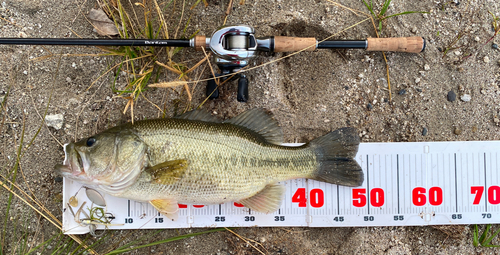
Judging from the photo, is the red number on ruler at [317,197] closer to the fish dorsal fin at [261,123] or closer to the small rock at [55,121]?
the fish dorsal fin at [261,123]

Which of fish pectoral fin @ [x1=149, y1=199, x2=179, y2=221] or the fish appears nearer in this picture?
the fish

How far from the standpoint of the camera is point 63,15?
2896 millimetres

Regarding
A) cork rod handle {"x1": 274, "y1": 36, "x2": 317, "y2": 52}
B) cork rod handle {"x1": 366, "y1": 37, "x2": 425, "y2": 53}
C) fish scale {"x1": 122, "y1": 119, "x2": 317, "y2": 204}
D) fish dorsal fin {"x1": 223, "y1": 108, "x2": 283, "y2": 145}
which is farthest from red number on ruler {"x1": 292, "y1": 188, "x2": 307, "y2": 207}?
cork rod handle {"x1": 366, "y1": 37, "x2": 425, "y2": 53}

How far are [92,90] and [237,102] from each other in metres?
1.34

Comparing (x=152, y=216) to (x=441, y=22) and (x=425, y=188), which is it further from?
(x=441, y=22)

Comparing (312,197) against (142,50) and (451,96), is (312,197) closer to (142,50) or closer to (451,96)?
(451,96)

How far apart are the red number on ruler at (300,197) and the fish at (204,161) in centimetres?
24

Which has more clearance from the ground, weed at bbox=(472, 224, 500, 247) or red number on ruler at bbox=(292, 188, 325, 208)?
red number on ruler at bbox=(292, 188, 325, 208)

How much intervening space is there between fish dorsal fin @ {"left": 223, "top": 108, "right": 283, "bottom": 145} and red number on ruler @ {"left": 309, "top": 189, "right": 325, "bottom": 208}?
1.93 ft

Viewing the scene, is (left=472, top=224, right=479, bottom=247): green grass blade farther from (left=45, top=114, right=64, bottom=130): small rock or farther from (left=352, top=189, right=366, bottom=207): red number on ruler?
(left=45, top=114, right=64, bottom=130): small rock

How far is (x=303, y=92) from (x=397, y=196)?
1.26m

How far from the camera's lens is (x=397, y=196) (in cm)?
279

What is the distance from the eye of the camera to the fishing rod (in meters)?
2.40

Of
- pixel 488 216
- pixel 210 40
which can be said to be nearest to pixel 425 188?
pixel 488 216
